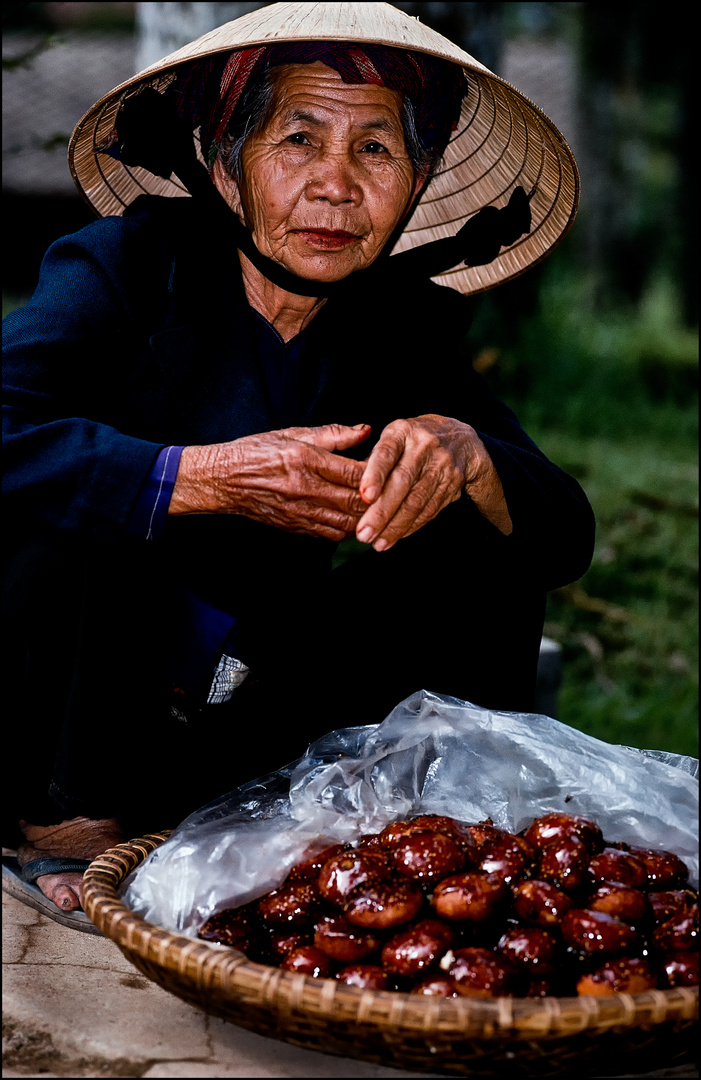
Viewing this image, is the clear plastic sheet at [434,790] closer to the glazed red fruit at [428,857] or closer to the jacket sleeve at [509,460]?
the glazed red fruit at [428,857]

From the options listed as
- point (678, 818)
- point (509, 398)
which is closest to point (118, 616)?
point (678, 818)

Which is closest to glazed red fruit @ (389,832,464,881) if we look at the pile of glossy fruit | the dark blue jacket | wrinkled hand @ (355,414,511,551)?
the pile of glossy fruit

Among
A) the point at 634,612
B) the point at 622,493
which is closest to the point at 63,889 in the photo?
the point at 634,612

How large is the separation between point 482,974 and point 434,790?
1.68ft

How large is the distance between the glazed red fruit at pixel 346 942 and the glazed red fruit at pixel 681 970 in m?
0.38

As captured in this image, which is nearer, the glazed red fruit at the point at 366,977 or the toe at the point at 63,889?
the glazed red fruit at the point at 366,977

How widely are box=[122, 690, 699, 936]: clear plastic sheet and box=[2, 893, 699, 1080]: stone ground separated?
157 millimetres

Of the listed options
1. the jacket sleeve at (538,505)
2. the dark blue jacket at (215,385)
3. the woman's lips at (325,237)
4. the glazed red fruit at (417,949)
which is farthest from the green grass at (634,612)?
the glazed red fruit at (417,949)

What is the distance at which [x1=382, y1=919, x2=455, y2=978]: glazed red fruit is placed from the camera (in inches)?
59.2

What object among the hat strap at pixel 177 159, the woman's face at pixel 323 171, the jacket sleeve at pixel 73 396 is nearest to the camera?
the jacket sleeve at pixel 73 396

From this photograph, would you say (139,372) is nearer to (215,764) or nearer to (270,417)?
(270,417)

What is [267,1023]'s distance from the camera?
148 cm

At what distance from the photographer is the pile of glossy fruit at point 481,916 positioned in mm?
1501

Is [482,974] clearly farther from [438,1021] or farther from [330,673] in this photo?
[330,673]
